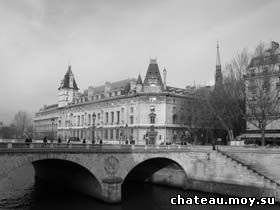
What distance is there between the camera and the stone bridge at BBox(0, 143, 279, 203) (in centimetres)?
2719

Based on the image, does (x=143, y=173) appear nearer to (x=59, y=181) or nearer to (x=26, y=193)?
(x=59, y=181)

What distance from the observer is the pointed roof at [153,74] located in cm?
6706

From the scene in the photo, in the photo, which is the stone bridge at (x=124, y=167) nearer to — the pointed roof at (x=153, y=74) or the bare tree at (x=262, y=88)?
the bare tree at (x=262, y=88)

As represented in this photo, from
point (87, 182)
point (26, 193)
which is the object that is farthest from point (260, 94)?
point (26, 193)

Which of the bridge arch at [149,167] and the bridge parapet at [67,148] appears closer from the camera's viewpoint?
the bridge parapet at [67,148]

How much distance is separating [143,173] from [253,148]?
15.8 meters

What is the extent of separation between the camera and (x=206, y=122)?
55750 mm

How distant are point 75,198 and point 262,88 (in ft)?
88.7

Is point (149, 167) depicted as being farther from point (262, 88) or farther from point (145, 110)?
point (145, 110)

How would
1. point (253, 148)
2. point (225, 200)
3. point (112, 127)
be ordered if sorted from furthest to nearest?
1. point (112, 127)
2. point (253, 148)
3. point (225, 200)

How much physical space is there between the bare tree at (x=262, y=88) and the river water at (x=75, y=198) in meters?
13.4

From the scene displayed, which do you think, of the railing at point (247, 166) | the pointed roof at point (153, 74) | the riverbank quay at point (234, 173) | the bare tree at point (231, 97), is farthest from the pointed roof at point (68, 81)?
the railing at point (247, 166)

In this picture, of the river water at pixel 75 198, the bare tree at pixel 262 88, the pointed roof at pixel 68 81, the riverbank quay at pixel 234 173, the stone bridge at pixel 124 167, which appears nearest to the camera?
the stone bridge at pixel 124 167

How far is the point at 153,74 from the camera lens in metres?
67.8
